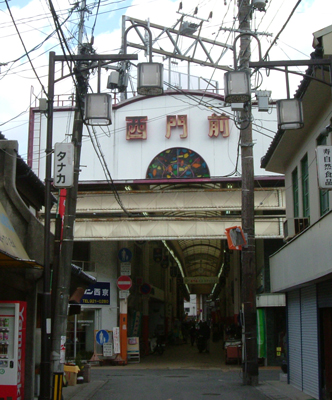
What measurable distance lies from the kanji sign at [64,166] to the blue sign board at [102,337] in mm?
13888

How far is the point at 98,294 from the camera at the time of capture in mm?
26156

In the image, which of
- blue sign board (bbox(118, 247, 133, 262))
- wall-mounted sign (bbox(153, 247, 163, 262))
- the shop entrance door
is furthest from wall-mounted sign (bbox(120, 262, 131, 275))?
wall-mounted sign (bbox(153, 247, 163, 262))

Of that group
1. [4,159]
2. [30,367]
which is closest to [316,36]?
[4,159]

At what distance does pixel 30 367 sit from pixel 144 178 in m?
14.1

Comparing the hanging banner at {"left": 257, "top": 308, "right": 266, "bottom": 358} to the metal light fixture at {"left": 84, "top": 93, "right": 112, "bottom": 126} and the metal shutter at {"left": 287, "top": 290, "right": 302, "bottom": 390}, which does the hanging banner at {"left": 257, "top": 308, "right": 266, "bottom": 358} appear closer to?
the metal shutter at {"left": 287, "top": 290, "right": 302, "bottom": 390}

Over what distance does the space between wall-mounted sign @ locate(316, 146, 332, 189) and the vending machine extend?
699cm

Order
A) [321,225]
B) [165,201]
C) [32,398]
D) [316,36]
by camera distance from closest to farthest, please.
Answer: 1. [321,225]
2. [316,36]
3. [32,398]
4. [165,201]

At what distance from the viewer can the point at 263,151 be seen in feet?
85.3

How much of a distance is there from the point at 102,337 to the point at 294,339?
34.6 feet

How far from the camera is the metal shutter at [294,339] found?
1619cm

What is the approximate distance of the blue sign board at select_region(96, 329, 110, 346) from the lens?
24500 millimetres

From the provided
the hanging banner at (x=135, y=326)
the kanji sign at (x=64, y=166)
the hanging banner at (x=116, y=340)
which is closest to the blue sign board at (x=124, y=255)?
the hanging banner at (x=116, y=340)

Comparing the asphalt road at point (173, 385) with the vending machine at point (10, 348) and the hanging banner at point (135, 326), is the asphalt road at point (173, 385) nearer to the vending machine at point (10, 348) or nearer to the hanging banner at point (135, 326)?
the vending machine at point (10, 348)

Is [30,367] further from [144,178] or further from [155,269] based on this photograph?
[155,269]
